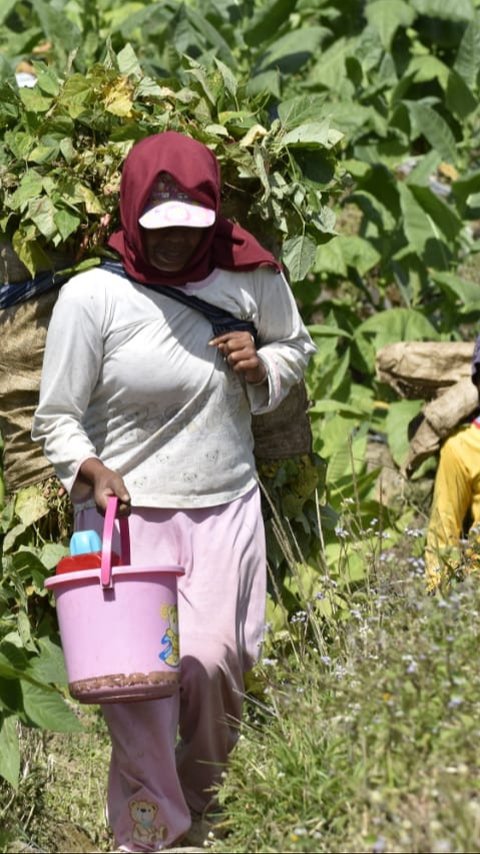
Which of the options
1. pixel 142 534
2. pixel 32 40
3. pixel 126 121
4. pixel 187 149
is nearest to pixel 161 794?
pixel 142 534

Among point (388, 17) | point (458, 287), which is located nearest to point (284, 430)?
point (458, 287)

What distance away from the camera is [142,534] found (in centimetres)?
401

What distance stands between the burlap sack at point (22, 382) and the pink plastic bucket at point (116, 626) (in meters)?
1.02

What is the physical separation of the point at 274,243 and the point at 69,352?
3.63 ft

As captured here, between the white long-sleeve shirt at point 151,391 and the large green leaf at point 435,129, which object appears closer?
the white long-sleeve shirt at point 151,391

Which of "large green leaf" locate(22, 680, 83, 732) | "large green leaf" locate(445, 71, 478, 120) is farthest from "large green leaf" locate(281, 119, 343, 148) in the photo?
"large green leaf" locate(445, 71, 478, 120)

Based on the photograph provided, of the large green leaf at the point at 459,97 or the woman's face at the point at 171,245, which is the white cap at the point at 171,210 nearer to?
the woman's face at the point at 171,245

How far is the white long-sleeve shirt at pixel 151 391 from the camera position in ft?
12.7

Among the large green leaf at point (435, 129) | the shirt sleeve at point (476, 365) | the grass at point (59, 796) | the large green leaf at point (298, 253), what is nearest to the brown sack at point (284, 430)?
the large green leaf at point (298, 253)

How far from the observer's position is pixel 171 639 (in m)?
3.69

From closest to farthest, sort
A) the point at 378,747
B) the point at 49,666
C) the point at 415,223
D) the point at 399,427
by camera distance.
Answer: the point at 378,747, the point at 49,666, the point at 399,427, the point at 415,223

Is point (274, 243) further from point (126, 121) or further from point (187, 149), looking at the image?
point (187, 149)

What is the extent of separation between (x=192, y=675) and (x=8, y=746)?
488mm

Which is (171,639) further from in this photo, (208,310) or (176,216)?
(176,216)
